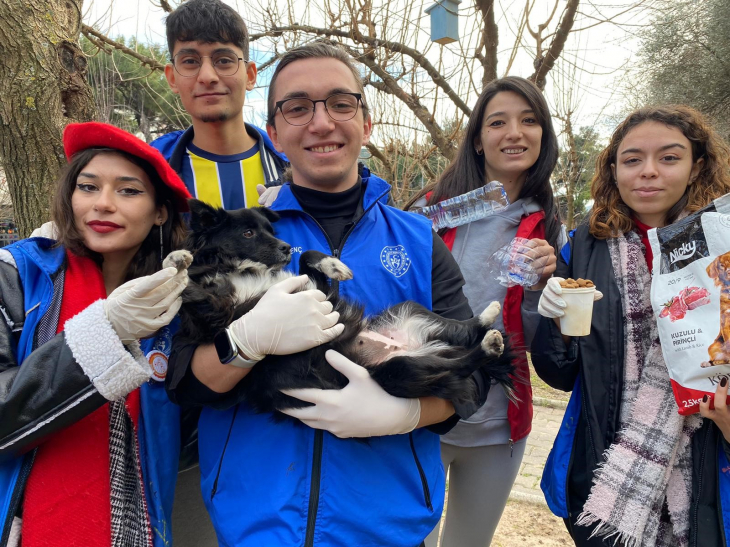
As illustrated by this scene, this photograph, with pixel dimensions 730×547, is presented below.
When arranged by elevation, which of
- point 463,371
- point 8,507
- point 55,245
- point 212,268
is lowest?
point 8,507

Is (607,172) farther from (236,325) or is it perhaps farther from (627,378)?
(236,325)

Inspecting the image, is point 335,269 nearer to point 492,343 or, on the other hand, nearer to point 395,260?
point 395,260

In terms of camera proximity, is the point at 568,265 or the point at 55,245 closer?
the point at 55,245

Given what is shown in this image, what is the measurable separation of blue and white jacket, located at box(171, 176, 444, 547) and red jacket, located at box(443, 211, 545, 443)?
80cm

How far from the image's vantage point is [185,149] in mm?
2936

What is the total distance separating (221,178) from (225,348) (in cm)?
153

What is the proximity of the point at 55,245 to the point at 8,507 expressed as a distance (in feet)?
3.47

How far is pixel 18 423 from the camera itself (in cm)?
156

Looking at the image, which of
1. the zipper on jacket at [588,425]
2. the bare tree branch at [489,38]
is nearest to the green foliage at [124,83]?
the bare tree branch at [489,38]

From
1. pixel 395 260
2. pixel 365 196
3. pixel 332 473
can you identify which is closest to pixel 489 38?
pixel 365 196

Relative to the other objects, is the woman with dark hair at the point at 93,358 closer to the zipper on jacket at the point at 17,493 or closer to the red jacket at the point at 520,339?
the zipper on jacket at the point at 17,493

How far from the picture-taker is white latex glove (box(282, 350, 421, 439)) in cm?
169

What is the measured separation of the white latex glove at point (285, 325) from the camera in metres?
1.81

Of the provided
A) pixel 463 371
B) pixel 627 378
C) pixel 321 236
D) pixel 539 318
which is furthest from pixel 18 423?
pixel 627 378
